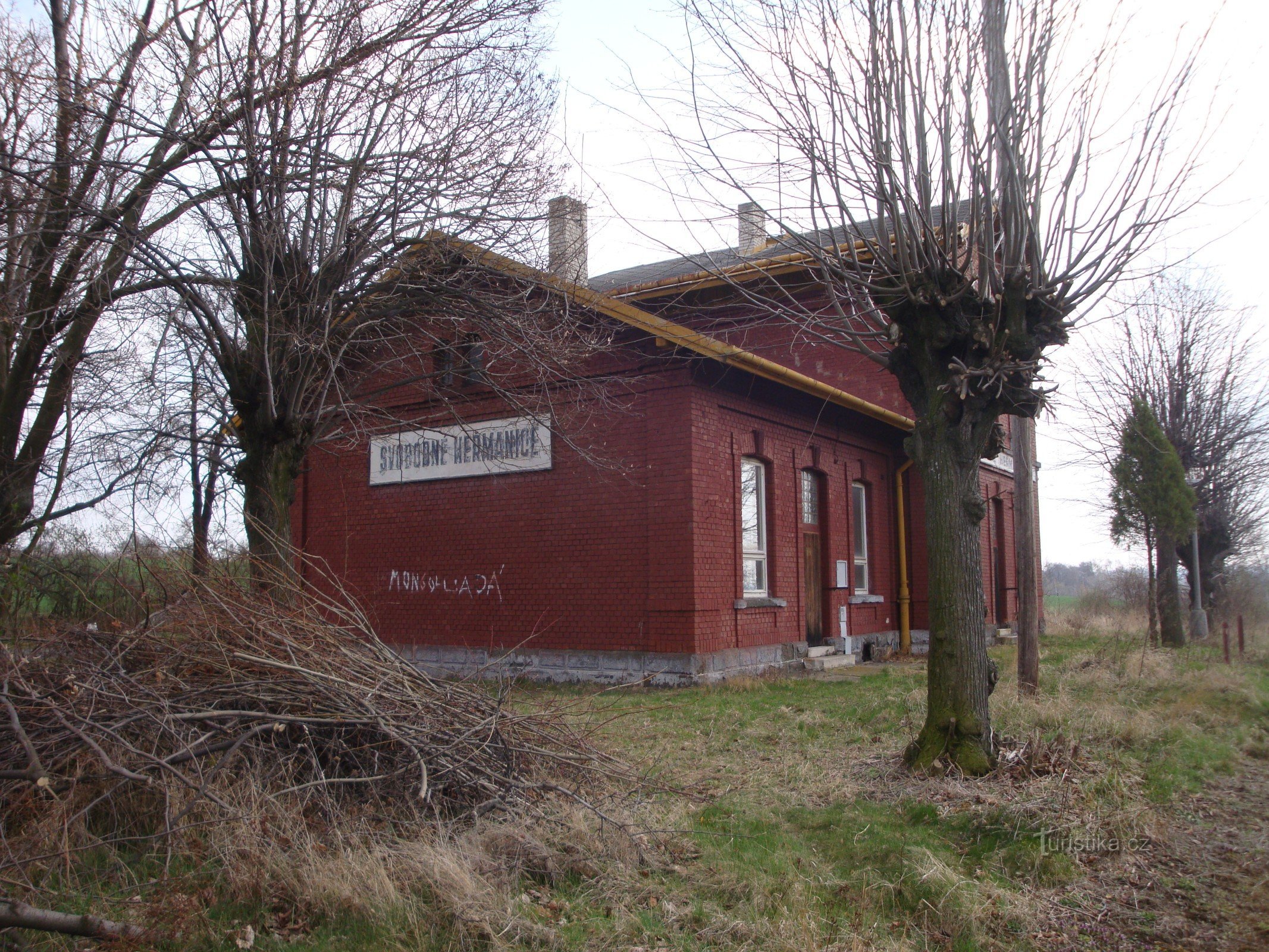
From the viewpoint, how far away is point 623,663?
540 inches

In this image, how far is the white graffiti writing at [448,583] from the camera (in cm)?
1527

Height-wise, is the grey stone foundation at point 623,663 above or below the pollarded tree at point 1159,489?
below

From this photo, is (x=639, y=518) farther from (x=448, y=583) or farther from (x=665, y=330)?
(x=448, y=583)

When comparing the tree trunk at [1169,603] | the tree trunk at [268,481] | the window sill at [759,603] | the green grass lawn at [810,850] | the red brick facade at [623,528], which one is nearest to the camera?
the green grass lawn at [810,850]

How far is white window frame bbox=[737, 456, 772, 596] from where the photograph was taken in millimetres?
14977

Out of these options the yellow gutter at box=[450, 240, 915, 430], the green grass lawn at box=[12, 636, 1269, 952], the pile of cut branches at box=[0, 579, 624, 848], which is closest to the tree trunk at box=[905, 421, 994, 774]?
the green grass lawn at box=[12, 636, 1269, 952]

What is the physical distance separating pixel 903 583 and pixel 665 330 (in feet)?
30.0

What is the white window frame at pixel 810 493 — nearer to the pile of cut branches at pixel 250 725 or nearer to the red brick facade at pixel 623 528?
the red brick facade at pixel 623 528

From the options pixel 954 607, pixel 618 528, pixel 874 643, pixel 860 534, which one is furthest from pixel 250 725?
pixel 860 534

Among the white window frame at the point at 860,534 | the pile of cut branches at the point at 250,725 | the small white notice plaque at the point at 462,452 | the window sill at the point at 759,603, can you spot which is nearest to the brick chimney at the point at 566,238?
the small white notice plaque at the point at 462,452

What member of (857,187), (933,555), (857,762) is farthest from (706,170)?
→ (857,762)

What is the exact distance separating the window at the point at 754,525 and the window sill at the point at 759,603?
25 cm

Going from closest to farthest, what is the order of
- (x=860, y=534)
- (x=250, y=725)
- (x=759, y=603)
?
(x=250, y=725), (x=759, y=603), (x=860, y=534)

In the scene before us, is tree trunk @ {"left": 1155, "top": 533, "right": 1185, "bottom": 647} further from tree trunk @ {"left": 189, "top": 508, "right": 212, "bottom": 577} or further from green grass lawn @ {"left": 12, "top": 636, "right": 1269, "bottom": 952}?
tree trunk @ {"left": 189, "top": 508, "right": 212, "bottom": 577}
